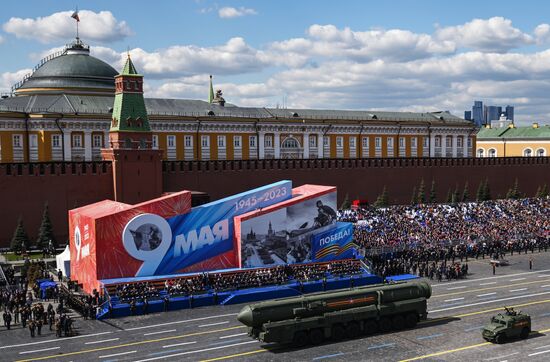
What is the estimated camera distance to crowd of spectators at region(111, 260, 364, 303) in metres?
31.4

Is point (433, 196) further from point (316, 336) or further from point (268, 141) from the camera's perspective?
point (316, 336)

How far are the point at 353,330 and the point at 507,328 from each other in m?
5.93

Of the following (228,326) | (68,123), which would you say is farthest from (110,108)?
(228,326)

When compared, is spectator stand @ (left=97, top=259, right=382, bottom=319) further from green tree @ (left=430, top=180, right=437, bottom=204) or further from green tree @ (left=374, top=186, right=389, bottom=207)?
green tree @ (left=430, top=180, right=437, bottom=204)

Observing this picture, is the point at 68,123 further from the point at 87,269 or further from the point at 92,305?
the point at 92,305

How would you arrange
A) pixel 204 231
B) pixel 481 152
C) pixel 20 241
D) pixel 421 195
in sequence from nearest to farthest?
pixel 204 231 → pixel 20 241 → pixel 421 195 → pixel 481 152

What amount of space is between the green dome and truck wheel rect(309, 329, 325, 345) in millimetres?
45253

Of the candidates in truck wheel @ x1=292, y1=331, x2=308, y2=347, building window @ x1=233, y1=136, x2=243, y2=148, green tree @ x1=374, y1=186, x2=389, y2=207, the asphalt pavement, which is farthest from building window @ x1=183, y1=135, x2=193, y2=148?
truck wheel @ x1=292, y1=331, x2=308, y2=347

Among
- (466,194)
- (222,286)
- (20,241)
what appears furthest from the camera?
(466,194)

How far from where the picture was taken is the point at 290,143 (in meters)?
69.9

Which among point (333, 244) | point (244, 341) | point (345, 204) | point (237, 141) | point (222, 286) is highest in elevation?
point (237, 141)

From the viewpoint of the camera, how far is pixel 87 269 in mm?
33375

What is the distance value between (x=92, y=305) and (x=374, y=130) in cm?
5106

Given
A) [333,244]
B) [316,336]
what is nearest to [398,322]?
[316,336]
